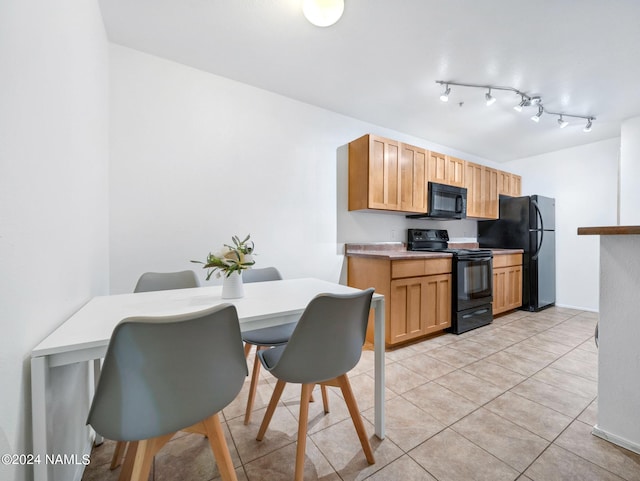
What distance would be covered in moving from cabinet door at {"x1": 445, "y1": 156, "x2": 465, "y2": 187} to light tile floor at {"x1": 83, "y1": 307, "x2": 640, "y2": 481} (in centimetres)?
224

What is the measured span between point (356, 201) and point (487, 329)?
2250mm

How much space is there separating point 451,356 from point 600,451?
113 cm

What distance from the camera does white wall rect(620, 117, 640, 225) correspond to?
10.2ft

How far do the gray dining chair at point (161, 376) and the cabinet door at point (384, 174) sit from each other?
229cm

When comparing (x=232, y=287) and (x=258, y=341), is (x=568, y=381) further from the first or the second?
(x=232, y=287)

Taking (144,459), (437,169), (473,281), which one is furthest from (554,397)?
(437,169)

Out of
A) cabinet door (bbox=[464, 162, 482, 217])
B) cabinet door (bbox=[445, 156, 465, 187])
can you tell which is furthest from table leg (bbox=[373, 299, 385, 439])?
cabinet door (bbox=[464, 162, 482, 217])

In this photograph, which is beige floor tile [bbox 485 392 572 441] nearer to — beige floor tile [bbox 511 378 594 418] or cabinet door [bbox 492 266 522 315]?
beige floor tile [bbox 511 378 594 418]

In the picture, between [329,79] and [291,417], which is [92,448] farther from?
[329,79]

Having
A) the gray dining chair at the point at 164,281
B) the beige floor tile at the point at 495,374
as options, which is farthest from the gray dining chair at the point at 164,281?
the beige floor tile at the point at 495,374

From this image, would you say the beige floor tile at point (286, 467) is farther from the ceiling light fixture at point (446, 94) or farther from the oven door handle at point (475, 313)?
the ceiling light fixture at point (446, 94)

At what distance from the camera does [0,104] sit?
0.67 metres

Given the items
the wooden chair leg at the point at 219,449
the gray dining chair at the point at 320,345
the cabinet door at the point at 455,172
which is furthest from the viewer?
the cabinet door at the point at 455,172

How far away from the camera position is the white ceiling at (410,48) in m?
1.67
